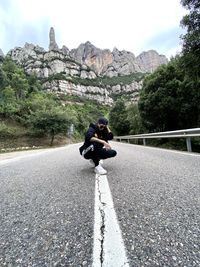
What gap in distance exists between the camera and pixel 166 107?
16.2 metres

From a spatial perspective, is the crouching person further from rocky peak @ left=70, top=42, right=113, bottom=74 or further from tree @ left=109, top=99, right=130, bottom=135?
rocky peak @ left=70, top=42, right=113, bottom=74

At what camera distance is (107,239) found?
64.9 inches

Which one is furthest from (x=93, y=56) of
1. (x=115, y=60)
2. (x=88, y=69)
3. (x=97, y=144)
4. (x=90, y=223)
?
(x=90, y=223)

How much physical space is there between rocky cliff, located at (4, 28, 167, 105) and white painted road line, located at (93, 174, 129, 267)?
104 m

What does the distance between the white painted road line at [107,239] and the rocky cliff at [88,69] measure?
341ft

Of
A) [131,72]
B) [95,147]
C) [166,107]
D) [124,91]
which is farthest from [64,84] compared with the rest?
[95,147]

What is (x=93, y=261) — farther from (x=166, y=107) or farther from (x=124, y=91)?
(x=124, y=91)

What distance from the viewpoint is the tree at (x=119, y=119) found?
43.6 m

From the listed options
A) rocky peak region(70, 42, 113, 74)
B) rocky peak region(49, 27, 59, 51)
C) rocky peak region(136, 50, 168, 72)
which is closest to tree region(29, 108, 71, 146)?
rocky peak region(70, 42, 113, 74)

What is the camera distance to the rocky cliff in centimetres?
11769

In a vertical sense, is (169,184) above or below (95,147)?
below

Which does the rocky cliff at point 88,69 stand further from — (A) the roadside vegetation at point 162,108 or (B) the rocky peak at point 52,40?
(A) the roadside vegetation at point 162,108

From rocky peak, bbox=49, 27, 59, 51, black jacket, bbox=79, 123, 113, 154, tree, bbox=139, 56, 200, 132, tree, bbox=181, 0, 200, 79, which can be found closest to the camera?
black jacket, bbox=79, 123, 113, 154

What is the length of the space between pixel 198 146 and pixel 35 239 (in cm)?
1242
